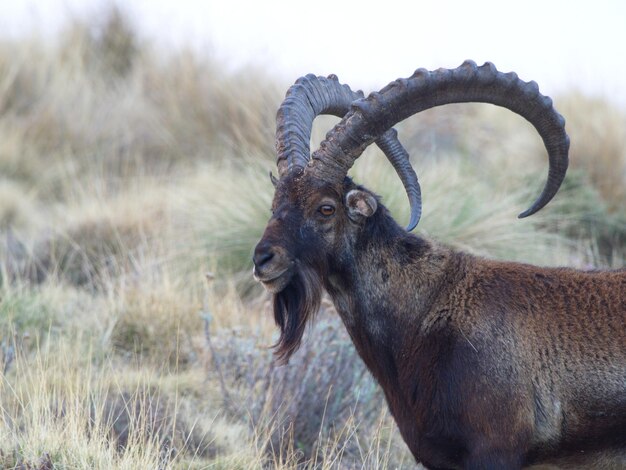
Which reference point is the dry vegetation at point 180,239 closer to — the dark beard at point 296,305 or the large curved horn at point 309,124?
the dark beard at point 296,305

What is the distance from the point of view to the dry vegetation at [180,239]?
6348 millimetres

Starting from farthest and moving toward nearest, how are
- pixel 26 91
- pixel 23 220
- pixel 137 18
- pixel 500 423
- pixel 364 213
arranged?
pixel 137 18
pixel 26 91
pixel 23 220
pixel 364 213
pixel 500 423

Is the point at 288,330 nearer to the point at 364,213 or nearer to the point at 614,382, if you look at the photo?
the point at 364,213

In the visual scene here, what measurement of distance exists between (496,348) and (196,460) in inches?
89.9

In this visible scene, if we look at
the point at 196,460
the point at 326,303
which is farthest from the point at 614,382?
the point at 326,303

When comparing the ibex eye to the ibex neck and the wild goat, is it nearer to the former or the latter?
the wild goat

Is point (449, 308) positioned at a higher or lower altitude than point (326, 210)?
lower

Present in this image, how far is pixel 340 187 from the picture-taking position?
5.01 meters

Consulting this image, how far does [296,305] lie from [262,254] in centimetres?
46

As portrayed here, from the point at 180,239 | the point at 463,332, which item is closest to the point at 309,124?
the point at 463,332

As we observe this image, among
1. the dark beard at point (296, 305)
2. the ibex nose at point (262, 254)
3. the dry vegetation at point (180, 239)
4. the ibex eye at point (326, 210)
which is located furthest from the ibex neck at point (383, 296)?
the dry vegetation at point (180, 239)

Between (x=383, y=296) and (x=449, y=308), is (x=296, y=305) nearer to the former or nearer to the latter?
(x=383, y=296)

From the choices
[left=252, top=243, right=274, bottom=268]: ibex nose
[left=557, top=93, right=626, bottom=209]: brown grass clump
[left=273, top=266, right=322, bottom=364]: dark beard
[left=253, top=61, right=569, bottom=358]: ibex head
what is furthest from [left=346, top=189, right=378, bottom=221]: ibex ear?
[left=557, top=93, right=626, bottom=209]: brown grass clump

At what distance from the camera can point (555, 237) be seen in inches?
442
